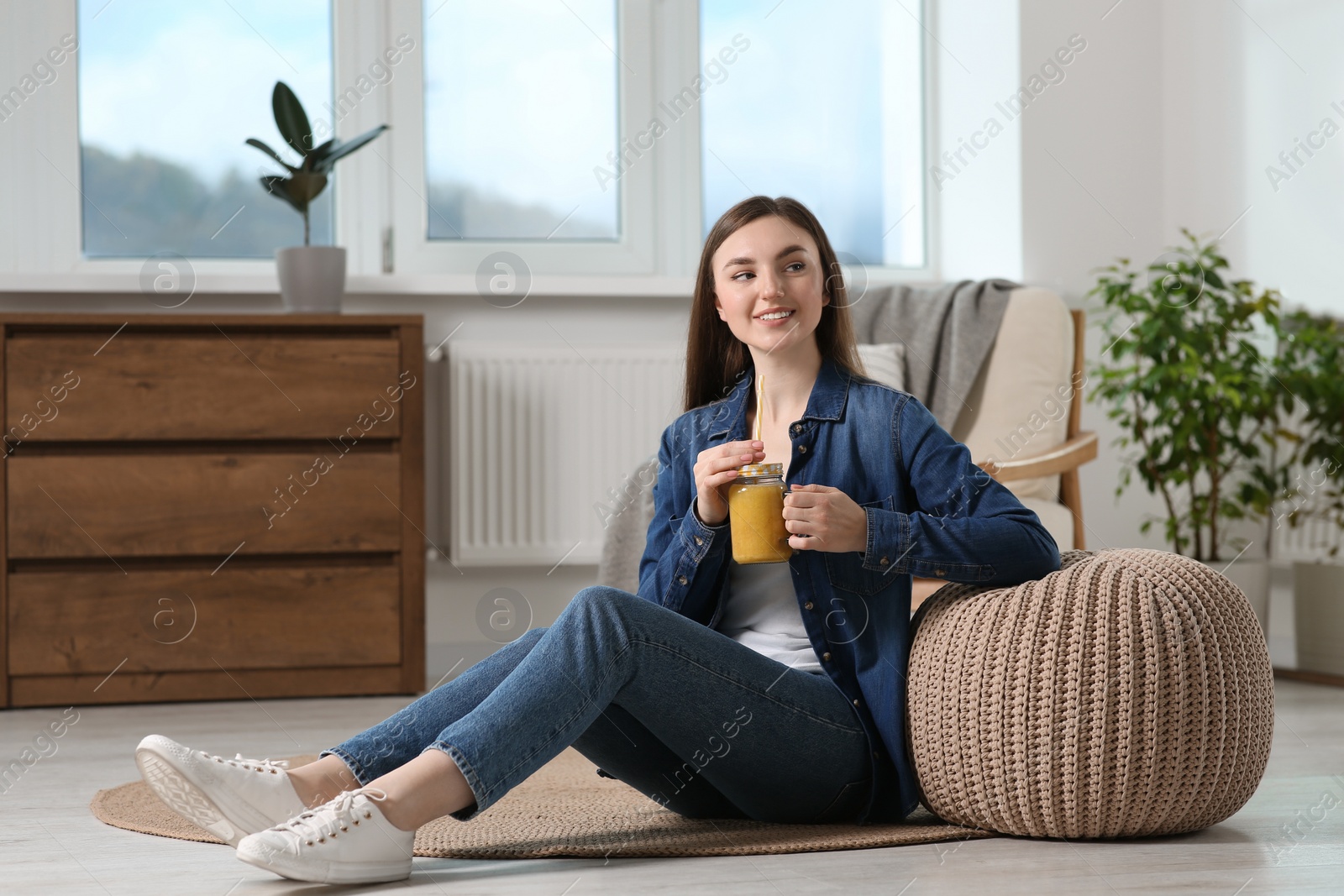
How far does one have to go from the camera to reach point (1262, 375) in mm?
3430

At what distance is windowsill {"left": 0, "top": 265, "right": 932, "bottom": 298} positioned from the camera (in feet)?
11.2

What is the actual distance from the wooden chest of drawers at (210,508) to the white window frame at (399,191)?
17.4 inches

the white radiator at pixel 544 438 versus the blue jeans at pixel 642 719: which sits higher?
the white radiator at pixel 544 438

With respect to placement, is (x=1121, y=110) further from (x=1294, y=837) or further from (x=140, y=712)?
(x=140, y=712)

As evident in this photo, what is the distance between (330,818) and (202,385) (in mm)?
1974

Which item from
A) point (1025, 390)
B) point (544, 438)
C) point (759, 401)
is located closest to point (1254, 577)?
point (1025, 390)

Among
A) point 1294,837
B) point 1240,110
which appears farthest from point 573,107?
point 1294,837

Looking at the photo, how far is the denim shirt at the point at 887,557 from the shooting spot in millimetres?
1565

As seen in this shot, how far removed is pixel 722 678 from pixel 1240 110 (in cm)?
290

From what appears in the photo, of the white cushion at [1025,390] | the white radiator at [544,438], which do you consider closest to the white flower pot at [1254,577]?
the white cushion at [1025,390]

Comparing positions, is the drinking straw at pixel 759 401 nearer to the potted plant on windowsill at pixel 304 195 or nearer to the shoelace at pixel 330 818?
the shoelace at pixel 330 818

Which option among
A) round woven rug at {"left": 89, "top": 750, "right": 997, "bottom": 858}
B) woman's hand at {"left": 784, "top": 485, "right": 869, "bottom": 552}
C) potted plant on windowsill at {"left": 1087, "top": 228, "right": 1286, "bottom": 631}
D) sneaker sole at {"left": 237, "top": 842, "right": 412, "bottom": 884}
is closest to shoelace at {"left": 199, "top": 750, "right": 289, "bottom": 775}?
sneaker sole at {"left": 237, "top": 842, "right": 412, "bottom": 884}

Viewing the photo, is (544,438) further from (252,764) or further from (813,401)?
(252,764)

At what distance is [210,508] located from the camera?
10.2 feet
